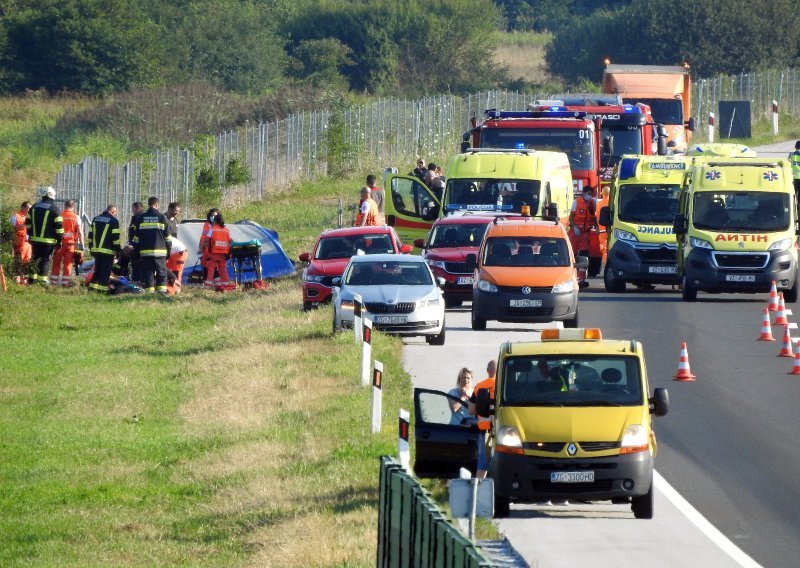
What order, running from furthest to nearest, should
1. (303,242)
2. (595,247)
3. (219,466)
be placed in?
(303,242)
(595,247)
(219,466)

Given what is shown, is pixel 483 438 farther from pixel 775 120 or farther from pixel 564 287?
pixel 775 120

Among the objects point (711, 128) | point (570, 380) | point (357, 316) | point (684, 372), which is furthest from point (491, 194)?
point (711, 128)

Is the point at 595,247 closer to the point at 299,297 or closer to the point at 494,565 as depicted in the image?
the point at 299,297

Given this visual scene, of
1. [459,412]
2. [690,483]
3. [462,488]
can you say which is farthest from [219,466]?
[462,488]

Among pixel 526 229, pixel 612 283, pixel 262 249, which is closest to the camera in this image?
pixel 526 229

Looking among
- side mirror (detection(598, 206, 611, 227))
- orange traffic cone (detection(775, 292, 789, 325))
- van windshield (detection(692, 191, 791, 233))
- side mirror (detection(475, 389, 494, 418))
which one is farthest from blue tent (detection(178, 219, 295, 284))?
side mirror (detection(475, 389, 494, 418))

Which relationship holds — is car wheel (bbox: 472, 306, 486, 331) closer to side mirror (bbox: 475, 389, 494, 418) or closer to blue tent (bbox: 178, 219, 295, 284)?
blue tent (bbox: 178, 219, 295, 284)

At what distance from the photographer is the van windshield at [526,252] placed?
95.6 feet

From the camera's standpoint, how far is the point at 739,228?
3256cm

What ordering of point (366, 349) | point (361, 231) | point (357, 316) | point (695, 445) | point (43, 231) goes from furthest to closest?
point (43, 231), point (361, 231), point (357, 316), point (366, 349), point (695, 445)

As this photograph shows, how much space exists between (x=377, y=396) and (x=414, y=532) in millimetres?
10403

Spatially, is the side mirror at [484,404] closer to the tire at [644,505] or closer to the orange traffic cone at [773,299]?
the tire at [644,505]

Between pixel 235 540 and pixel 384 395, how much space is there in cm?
723

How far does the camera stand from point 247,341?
1126 inches
